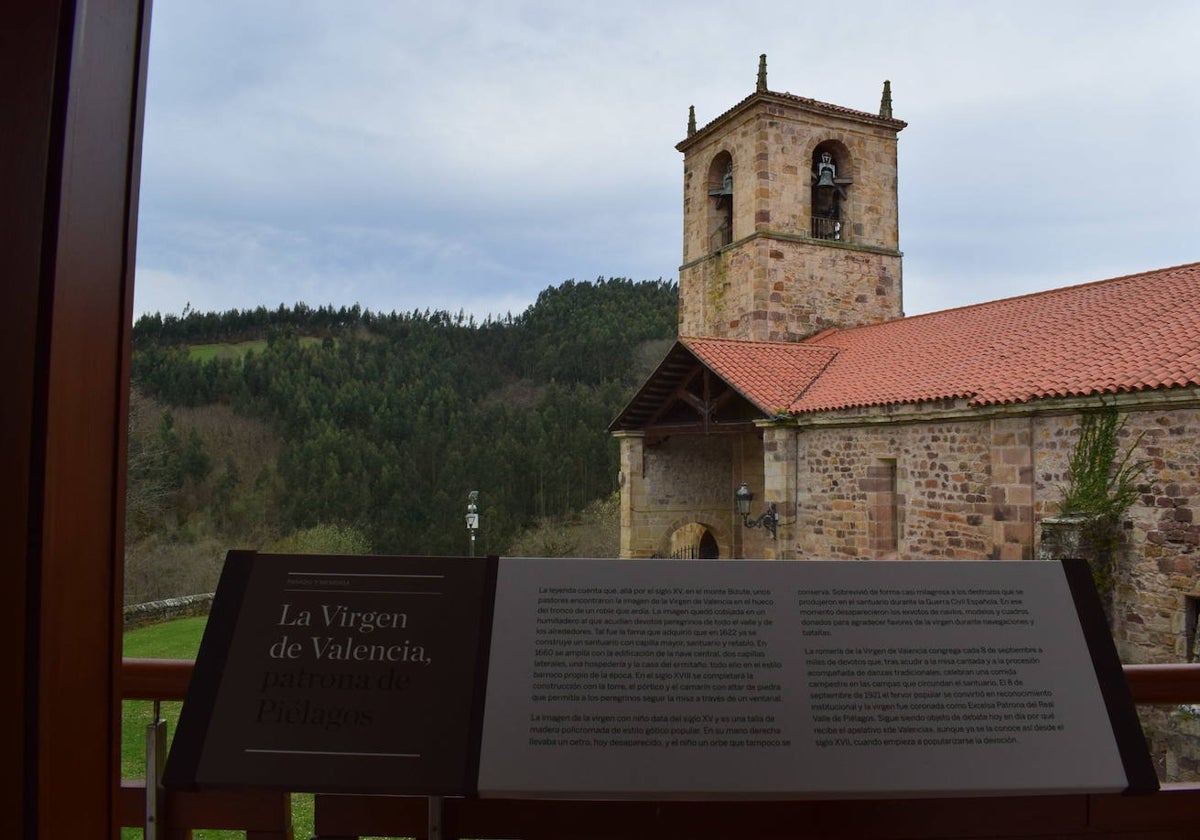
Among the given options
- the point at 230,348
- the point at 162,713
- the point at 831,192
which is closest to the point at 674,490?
the point at 831,192

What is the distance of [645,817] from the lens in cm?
142

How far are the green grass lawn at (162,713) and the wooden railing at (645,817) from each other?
2.77 meters

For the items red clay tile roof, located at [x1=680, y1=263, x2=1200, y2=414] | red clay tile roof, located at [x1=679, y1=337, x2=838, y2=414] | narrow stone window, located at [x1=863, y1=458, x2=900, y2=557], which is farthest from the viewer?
red clay tile roof, located at [x1=679, y1=337, x2=838, y2=414]

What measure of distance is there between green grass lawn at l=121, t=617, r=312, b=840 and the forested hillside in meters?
4.21

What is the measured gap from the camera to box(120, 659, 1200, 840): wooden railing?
4.66 feet

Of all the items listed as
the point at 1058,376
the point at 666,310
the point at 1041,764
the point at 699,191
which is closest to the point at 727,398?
the point at 1058,376

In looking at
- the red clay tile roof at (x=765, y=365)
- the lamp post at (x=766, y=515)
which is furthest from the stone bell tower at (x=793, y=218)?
the lamp post at (x=766, y=515)

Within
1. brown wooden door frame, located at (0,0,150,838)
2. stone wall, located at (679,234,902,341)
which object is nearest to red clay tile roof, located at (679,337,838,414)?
stone wall, located at (679,234,902,341)

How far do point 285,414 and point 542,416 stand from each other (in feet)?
34.3

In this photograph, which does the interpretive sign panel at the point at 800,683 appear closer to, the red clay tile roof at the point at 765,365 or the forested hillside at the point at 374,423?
the red clay tile roof at the point at 765,365

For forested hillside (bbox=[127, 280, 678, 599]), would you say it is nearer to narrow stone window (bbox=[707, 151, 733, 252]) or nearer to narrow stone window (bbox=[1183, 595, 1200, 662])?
narrow stone window (bbox=[707, 151, 733, 252])

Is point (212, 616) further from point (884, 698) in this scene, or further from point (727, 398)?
point (727, 398)

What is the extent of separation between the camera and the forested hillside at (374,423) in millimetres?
23641

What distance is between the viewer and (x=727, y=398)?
10977 mm
